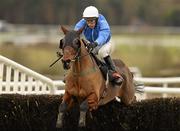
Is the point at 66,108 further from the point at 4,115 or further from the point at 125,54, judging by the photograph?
the point at 125,54

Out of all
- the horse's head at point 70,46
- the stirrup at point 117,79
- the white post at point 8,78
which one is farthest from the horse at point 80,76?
the white post at point 8,78

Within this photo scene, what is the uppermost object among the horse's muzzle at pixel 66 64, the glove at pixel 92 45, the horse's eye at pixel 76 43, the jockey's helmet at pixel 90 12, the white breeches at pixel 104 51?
the jockey's helmet at pixel 90 12

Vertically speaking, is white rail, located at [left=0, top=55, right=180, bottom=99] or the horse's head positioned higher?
the horse's head

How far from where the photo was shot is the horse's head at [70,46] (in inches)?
315

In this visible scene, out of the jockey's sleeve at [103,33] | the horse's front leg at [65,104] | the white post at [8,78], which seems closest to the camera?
the horse's front leg at [65,104]

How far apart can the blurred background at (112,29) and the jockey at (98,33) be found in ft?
77.7

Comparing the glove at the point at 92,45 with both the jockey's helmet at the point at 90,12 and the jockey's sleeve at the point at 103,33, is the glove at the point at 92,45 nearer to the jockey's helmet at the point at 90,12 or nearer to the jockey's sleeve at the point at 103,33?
the jockey's sleeve at the point at 103,33

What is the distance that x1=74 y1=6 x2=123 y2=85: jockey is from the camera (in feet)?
29.4

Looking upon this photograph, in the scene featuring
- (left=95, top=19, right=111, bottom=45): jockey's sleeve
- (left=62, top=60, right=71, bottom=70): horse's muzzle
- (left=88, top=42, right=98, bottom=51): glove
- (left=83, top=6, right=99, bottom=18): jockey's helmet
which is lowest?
(left=62, top=60, right=71, bottom=70): horse's muzzle

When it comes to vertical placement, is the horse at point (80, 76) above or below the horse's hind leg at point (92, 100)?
above

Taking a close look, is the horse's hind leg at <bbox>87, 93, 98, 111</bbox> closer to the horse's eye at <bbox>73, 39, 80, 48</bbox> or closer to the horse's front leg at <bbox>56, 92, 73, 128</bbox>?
the horse's front leg at <bbox>56, 92, 73, 128</bbox>

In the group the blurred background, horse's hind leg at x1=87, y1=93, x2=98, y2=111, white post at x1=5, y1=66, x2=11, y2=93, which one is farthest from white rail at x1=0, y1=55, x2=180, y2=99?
the blurred background

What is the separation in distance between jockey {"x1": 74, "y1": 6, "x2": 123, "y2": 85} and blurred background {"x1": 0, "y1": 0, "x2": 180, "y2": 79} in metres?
23.7

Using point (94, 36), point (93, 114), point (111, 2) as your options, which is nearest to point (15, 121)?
point (93, 114)
